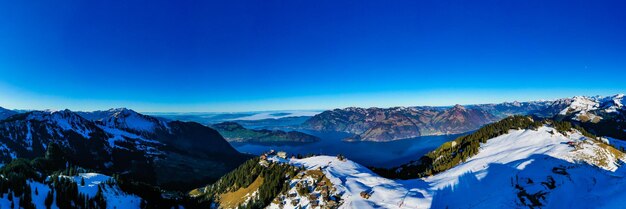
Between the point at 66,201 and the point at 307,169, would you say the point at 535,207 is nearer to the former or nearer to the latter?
the point at 307,169

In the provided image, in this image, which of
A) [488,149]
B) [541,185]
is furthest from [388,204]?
[488,149]

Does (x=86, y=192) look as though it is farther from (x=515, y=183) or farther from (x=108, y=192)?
(x=515, y=183)

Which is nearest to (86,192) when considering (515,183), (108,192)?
(108,192)

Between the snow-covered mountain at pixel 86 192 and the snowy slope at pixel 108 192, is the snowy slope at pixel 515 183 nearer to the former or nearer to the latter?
the snowy slope at pixel 108 192

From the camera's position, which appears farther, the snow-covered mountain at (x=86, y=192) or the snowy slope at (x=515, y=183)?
the snow-covered mountain at (x=86, y=192)

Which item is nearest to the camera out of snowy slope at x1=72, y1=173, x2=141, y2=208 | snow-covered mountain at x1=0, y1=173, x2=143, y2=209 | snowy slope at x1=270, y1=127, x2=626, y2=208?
snowy slope at x1=270, y1=127, x2=626, y2=208

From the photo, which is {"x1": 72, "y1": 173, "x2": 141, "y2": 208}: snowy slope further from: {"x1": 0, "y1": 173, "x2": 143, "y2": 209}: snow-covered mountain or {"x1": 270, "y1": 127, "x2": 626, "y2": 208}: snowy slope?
{"x1": 270, "y1": 127, "x2": 626, "y2": 208}: snowy slope

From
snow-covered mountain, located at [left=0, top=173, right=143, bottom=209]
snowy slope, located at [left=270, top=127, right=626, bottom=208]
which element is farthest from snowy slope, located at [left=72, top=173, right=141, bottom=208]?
snowy slope, located at [left=270, top=127, right=626, bottom=208]

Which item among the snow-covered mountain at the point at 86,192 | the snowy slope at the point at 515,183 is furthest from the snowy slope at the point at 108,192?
the snowy slope at the point at 515,183
